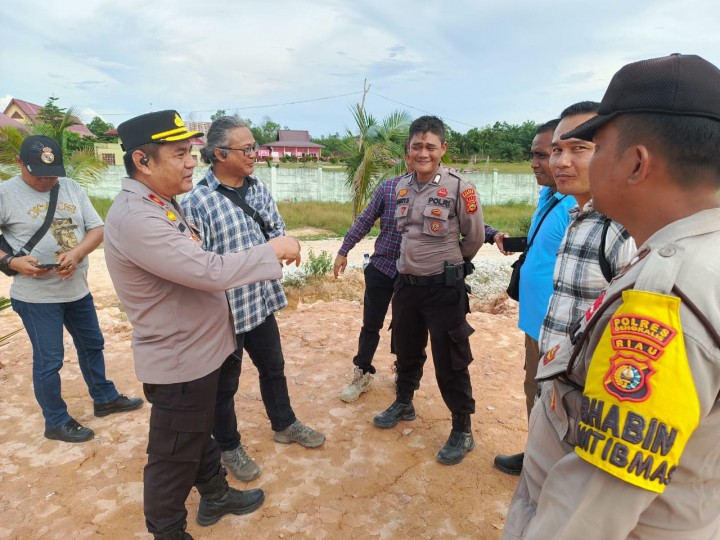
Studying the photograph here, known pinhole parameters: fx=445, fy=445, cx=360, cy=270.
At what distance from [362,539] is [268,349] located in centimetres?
125

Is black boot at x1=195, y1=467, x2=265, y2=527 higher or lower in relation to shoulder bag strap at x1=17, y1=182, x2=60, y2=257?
lower

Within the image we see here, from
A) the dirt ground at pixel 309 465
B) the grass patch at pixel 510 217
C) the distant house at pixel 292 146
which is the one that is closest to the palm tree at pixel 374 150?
the grass patch at pixel 510 217

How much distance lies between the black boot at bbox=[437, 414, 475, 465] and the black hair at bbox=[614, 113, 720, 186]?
246cm

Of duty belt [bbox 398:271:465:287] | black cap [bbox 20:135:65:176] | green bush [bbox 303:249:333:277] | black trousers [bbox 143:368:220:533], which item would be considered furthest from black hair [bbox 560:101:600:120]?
green bush [bbox 303:249:333:277]

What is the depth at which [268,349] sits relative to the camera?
117 inches

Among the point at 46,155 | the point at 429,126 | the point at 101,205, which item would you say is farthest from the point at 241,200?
the point at 101,205

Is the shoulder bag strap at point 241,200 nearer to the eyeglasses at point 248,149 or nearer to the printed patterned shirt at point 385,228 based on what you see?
the eyeglasses at point 248,149

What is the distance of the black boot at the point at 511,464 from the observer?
9.47 ft

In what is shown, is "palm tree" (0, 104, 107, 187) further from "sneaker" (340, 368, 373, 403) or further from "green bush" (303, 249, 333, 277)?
"sneaker" (340, 368, 373, 403)

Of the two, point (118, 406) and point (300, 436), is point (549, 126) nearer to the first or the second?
point (300, 436)

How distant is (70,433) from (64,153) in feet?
27.3

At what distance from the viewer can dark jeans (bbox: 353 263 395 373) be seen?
371cm

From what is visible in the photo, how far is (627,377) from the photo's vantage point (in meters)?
0.80

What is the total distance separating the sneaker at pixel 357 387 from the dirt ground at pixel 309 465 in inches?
2.9
